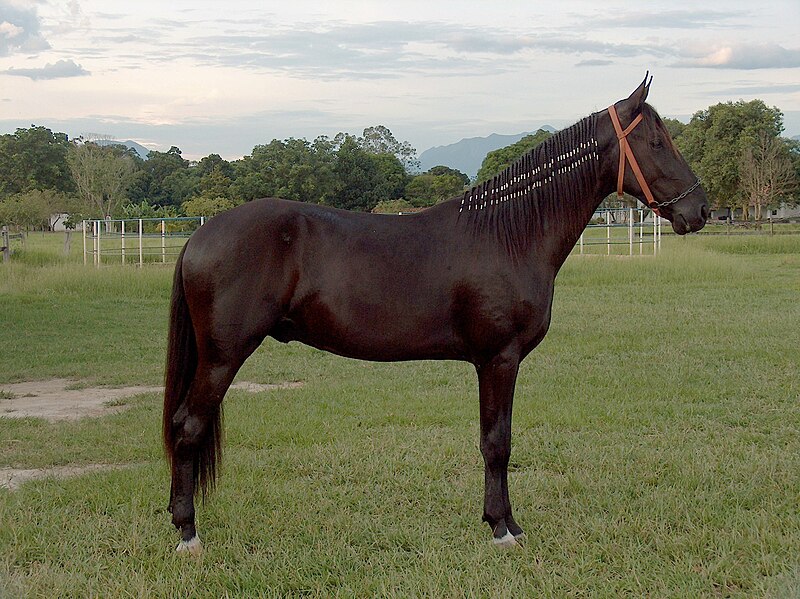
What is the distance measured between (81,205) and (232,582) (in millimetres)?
39178

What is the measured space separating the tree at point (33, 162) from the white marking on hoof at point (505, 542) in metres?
47.8

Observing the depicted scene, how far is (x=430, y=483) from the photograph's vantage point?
4.34 meters

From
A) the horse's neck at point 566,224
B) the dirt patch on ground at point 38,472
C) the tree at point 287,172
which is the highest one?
the tree at point 287,172

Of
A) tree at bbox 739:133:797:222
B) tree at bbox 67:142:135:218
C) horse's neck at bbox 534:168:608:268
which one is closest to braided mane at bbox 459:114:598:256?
horse's neck at bbox 534:168:608:268

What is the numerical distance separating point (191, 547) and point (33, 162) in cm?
5038

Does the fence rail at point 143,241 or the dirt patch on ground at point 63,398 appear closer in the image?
the dirt patch on ground at point 63,398

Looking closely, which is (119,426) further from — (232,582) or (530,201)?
(530,201)

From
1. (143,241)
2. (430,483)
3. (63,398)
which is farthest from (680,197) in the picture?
(143,241)

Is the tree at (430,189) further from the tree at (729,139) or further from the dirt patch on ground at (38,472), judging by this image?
the dirt patch on ground at (38,472)

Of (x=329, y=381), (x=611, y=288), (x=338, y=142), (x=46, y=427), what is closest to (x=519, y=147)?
(x=338, y=142)

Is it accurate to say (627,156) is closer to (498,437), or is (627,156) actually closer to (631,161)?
(631,161)

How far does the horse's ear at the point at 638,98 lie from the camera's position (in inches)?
140

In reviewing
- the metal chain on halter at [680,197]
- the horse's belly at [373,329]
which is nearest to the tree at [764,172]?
the metal chain on halter at [680,197]

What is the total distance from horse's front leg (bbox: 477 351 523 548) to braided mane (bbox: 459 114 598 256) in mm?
671
